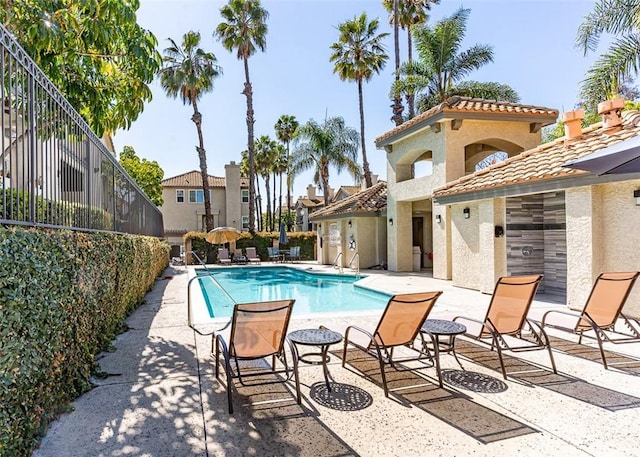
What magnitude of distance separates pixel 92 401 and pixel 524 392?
493 centimetres

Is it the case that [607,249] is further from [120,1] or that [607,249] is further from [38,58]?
[38,58]

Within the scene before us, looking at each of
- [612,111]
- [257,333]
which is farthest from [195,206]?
[257,333]

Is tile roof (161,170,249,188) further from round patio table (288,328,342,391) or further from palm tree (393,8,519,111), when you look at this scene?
round patio table (288,328,342,391)

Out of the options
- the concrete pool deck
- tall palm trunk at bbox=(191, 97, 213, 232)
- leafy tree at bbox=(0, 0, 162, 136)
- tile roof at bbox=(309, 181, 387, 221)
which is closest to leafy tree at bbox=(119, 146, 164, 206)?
tall palm trunk at bbox=(191, 97, 213, 232)

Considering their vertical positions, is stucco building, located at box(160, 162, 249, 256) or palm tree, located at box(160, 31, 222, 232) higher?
palm tree, located at box(160, 31, 222, 232)

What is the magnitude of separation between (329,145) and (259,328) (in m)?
27.1

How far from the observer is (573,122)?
35.7 feet

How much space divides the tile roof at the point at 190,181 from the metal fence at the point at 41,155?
3633 cm

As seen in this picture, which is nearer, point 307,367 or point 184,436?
point 184,436

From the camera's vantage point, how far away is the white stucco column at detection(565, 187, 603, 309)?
857 centimetres

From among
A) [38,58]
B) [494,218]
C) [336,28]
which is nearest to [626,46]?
[494,218]

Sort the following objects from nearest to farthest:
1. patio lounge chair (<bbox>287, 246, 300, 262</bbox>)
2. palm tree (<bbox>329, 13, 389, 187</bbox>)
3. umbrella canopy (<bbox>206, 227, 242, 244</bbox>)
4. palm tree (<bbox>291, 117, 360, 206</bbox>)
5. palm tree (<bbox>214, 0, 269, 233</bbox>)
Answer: umbrella canopy (<bbox>206, 227, 242, 244</bbox>), palm tree (<bbox>329, 13, 389, 187</bbox>), palm tree (<bbox>214, 0, 269, 233</bbox>), patio lounge chair (<bbox>287, 246, 300, 262</bbox>), palm tree (<bbox>291, 117, 360, 206</bbox>)

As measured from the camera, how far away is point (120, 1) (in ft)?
16.0

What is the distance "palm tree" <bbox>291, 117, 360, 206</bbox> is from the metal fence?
2445cm
